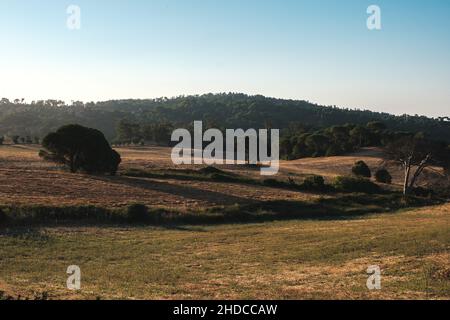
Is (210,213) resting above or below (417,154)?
below

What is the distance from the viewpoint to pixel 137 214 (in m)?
41.4

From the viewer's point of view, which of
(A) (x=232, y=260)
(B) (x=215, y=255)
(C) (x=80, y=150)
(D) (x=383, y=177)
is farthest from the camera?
(D) (x=383, y=177)

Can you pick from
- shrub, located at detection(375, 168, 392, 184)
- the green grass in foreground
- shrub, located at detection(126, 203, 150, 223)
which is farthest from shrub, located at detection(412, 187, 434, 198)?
shrub, located at detection(126, 203, 150, 223)

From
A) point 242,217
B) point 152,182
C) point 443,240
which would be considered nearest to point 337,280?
point 443,240

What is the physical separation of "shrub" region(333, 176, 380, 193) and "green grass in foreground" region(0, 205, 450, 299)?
2161cm

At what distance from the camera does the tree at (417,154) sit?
2534 inches

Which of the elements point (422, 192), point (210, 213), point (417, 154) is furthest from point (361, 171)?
point (210, 213)

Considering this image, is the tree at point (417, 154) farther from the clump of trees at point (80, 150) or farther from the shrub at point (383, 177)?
the clump of trees at point (80, 150)

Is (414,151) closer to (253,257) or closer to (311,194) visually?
(311,194)

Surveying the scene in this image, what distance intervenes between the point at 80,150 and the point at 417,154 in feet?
145

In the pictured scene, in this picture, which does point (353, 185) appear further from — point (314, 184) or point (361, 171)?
point (361, 171)

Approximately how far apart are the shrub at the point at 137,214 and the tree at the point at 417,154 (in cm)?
3673

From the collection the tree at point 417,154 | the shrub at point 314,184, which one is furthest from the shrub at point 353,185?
the tree at point 417,154
